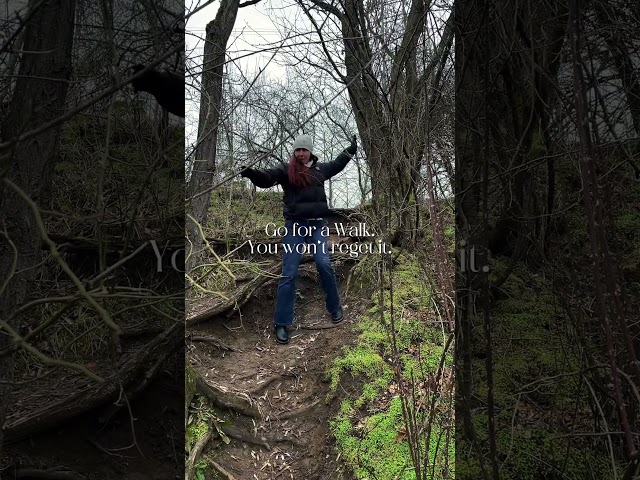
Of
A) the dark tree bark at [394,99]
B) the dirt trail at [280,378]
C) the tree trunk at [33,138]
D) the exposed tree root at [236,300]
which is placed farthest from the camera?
the exposed tree root at [236,300]

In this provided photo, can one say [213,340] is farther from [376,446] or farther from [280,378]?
[376,446]

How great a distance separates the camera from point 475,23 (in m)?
1.61

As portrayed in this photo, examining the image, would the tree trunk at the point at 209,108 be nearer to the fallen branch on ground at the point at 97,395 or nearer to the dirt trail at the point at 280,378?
the dirt trail at the point at 280,378

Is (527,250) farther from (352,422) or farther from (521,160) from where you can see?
(352,422)

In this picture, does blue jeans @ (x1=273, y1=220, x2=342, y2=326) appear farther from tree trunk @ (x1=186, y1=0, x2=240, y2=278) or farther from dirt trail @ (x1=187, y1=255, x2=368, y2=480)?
tree trunk @ (x1=186, y1=0, x2=240, y2=278)

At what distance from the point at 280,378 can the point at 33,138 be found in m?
1.34

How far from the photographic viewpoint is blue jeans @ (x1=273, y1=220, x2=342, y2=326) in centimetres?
224

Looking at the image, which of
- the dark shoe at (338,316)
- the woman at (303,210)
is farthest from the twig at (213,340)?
the dark shoe at (338,316)

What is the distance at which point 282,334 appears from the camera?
2340 millimetres

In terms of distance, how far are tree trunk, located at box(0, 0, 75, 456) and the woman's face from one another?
87cm

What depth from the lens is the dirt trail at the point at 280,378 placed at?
208 centimetres

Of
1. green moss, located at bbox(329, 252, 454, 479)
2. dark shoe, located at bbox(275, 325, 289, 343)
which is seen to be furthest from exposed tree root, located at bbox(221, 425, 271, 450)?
dark shoe, located at bbox(275, 325, 289, 343)

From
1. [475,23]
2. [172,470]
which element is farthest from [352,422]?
[475,23]

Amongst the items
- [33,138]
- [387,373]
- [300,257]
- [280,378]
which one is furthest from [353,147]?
[33,138]
